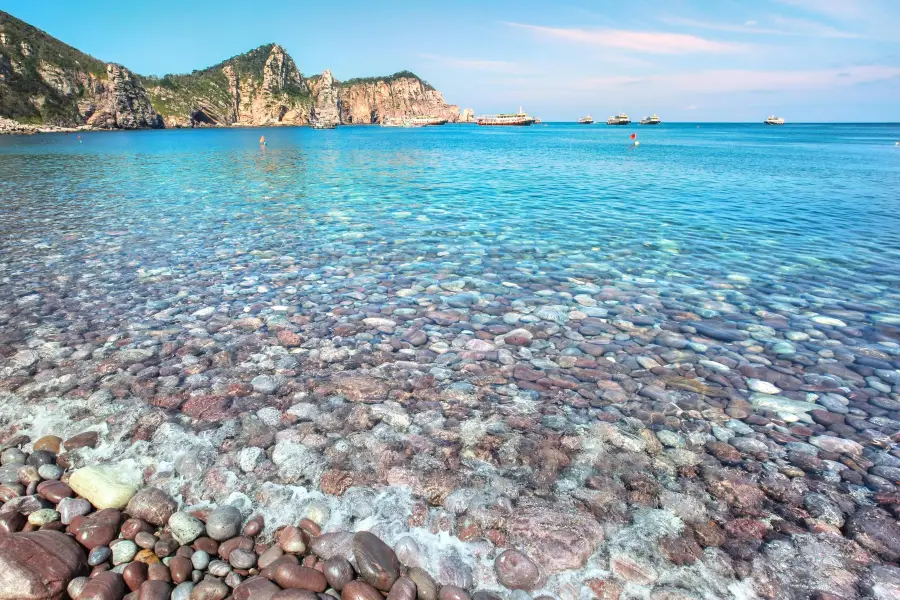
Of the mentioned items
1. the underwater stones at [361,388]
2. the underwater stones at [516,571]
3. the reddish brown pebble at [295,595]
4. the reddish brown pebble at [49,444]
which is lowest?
the underwater stones at [516,571]

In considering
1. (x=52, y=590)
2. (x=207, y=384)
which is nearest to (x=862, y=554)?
(x=52, y=590)

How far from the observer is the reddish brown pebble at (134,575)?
3.65 m

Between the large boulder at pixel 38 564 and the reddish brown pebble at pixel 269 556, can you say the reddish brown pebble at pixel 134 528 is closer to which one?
the large boulder at pixel 38 564

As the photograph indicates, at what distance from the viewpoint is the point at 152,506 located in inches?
173

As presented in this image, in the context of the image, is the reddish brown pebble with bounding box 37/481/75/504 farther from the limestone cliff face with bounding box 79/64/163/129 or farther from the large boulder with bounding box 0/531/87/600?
the limestone cliff face with bounding box 79/64/163/129

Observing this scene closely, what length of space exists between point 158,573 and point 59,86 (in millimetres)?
201540

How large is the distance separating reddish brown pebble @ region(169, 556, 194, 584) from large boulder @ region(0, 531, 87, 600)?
25.8 inches

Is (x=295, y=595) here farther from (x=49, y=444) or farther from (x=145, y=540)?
(x=49, y=444)

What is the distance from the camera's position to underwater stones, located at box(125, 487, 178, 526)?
14.2ft

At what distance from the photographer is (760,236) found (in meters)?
16.7

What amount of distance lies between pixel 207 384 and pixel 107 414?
45.2 inches

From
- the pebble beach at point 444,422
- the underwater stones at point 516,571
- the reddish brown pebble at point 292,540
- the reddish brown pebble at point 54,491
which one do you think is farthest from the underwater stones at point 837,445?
the reddish brown pebble at point 54,491

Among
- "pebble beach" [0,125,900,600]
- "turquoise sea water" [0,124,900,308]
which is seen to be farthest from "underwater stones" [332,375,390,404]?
"turquoise sea water" [0,124,900,308]

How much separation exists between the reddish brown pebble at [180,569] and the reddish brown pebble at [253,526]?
1.58 ft
